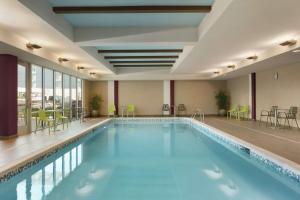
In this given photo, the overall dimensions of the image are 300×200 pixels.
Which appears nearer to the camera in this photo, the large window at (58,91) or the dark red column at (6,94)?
the dark red column at (6,94)

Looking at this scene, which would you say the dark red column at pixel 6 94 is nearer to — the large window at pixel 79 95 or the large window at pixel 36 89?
the large window at pixel 36 89

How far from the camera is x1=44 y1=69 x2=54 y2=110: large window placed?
1002 cm

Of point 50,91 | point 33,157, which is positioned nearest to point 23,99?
point 50,91

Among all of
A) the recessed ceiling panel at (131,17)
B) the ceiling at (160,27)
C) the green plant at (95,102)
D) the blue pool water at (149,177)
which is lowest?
the blue pool water at (149,177)

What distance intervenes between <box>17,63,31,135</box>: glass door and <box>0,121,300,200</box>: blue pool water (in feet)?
6.62

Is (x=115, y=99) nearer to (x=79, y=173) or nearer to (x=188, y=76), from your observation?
(x=188, y=76)

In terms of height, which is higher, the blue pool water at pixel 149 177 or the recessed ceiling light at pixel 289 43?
the recessed ceiling light at pixel 289 43

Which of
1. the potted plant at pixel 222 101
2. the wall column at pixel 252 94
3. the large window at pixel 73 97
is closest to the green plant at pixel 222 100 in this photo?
the potted plant at pixel 222 101

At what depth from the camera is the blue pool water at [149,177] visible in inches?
147

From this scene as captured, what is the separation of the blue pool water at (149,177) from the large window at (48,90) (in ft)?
12.4

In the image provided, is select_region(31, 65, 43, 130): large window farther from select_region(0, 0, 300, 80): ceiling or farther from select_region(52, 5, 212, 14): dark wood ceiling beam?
select_region(52, 5, 212, 14): dark wood ceiling beam

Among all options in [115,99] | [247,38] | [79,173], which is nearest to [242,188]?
[79,173]

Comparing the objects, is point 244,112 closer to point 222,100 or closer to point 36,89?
point 222,100

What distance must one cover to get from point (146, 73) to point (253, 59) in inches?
269
